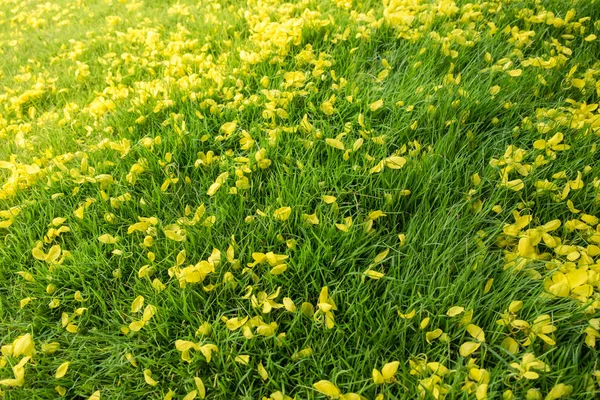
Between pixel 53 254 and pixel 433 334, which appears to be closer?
pixel 433 334

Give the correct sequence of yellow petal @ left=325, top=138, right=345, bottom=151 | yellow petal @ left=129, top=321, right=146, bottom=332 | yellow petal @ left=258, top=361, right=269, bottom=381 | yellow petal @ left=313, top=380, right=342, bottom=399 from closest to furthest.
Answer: yellow petal @ left=313, top=380, right=342, bottom=399 → yellow petal @ left=258, top=361, right=269, bottom=381 → yellow petal @ left=129, top=321, right=146, bottom=332 → yellow petal @ left=325, top=138, right=345, bottom=151

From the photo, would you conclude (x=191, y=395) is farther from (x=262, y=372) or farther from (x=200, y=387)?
(x=262, y=372)

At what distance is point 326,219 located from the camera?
1.78m


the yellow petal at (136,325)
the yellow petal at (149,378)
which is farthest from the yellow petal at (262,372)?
the yellow petal at (136,325)

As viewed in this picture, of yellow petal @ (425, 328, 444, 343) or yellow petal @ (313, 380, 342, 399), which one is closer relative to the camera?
yellow petal @ (313, 380, 342, 399)

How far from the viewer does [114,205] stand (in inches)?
77.6

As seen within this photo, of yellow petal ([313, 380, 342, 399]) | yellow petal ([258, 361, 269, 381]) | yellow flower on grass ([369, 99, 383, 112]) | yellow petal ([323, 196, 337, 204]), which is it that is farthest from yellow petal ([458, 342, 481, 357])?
yellow flower on grass ([369, 99, 383, 112])

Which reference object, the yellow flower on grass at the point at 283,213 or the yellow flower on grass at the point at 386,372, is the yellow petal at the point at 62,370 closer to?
the yellow flower on grass at the point at 283,213

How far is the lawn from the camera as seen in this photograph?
1.43 meters

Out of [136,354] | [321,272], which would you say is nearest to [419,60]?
[321,272]

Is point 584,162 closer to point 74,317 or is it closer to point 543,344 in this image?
point 543,344

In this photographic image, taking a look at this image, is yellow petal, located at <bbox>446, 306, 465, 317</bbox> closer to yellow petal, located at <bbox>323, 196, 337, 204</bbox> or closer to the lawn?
the lawn

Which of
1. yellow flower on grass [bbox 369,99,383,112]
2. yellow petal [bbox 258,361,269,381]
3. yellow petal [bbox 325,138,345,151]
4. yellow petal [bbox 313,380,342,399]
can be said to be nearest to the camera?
yellow petal [bbox 313,380,342,399]

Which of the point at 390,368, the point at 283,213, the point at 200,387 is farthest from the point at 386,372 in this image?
the point at 283,213
